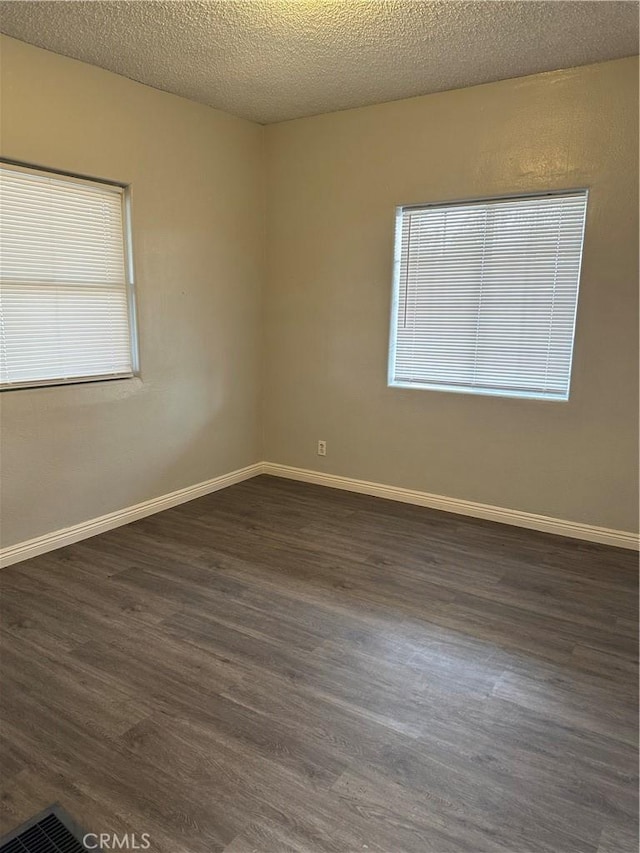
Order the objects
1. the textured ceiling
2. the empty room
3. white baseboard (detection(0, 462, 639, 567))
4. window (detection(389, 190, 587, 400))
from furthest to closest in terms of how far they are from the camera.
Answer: window (detection(389, 190, 587, 400))
white baseboard (detection(0, 462, 639, 567))
the textured ceiling
the empty room

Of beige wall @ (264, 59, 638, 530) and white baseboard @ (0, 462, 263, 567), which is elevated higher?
beige wall @ (264, 59, 638, 530)

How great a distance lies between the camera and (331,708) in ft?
6.52

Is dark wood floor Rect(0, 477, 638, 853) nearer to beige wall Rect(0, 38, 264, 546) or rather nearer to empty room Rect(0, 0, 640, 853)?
empty room Rect(0, 0, 640, 853)

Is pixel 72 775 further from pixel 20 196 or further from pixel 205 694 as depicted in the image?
pixel 20 196

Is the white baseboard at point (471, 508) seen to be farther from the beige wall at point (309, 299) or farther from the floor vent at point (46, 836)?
the floor vent at point (46, 836)

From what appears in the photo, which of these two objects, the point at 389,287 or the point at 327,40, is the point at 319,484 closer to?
the point at 389,287

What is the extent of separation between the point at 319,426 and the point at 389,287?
1.24m

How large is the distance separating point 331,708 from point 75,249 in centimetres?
281

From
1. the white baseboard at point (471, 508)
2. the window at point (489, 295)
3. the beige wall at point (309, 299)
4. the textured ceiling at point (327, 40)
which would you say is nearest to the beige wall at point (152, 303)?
the beige wall at point (309, 299)

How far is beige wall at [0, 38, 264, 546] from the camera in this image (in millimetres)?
3023

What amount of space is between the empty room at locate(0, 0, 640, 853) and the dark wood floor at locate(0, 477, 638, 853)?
0.5 inches

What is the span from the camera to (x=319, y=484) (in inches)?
180

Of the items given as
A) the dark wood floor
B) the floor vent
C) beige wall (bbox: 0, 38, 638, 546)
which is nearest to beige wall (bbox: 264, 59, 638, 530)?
beige wall (bbox: 0, 38, 638, 546)

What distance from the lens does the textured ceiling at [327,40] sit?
8.27ft
